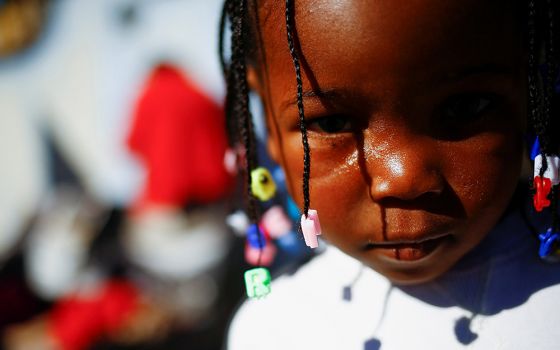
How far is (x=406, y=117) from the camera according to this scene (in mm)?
599

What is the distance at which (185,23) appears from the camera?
84.2 inches

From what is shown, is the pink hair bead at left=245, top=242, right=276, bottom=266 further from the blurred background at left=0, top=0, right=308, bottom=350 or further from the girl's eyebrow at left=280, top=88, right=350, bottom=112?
the blurred background at left=0, top=0, right=308, bottom=350

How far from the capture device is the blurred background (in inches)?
74.6

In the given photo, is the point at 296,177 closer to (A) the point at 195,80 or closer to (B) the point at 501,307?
(B) the point at 501,307

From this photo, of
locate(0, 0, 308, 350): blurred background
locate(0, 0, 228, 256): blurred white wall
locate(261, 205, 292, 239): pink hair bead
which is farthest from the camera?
locate(0, 0, 228, 256): blurred white wall

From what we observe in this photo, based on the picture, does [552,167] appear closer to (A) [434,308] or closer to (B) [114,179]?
(A) [434,308]

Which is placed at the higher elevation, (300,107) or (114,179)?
(300,107)

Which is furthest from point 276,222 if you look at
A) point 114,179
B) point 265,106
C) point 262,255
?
point 114,179

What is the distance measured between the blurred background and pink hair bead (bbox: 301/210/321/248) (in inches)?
38.2

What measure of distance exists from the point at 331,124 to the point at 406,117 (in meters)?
0.11

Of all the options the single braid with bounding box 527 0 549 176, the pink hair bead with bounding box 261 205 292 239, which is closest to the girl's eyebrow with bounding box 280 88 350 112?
the single braid with bounding box 527 0 549 176

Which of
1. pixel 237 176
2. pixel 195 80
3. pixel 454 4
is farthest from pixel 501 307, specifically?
pixel 195 80

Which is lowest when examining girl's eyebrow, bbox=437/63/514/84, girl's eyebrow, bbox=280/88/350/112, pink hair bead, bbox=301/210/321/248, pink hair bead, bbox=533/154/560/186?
pink hair bead, bbox=301/210/321/248

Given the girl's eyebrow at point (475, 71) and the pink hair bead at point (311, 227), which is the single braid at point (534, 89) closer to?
the girl's eyebrow at point (475, 71)
